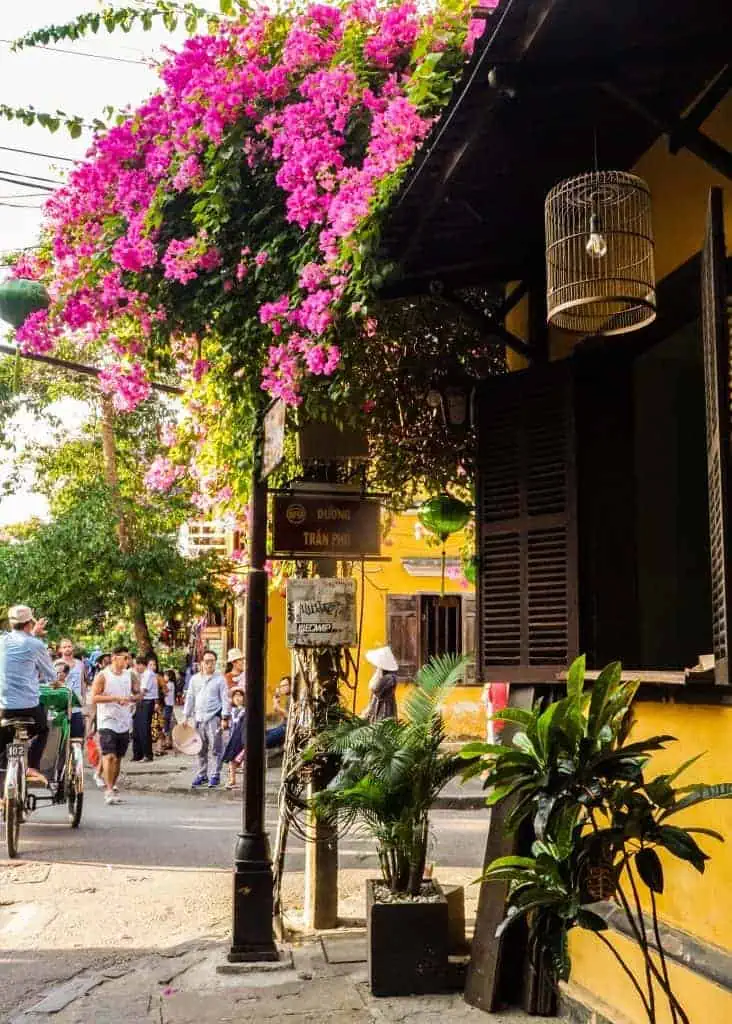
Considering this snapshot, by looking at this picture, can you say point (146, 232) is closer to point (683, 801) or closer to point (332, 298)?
point (332, 298)

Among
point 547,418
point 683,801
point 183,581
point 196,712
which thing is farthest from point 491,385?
point 183,581

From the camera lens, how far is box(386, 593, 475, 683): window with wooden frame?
63.1 feet

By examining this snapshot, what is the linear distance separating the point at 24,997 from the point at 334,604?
302cm

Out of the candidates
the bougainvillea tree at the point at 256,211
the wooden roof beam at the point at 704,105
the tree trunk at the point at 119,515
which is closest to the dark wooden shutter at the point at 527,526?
the bougainvillea tree at the point at 256,211

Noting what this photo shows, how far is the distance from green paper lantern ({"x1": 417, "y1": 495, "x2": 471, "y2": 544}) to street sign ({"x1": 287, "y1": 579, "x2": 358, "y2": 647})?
33.7 inches

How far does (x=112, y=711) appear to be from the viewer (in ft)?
43.0

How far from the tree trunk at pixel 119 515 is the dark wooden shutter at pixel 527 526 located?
16694 millimetres

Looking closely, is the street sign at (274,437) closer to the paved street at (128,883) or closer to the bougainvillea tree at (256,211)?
the bougainvillea tree at (256,211)

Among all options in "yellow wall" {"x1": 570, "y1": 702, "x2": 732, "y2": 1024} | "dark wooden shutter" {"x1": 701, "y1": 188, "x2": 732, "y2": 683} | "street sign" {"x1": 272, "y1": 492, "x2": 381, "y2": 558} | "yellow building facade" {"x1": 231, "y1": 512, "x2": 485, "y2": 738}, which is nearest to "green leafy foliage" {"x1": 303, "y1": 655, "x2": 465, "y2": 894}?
"yellow wall" {"x1": 570, "y1": 702, "x2": 732, "y2": 1024}

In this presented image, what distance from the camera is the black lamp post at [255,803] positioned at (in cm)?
639

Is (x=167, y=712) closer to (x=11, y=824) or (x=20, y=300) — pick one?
(x=11, y=824)

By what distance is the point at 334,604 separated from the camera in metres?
7.32

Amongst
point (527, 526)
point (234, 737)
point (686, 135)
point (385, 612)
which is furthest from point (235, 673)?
point (686, 135)

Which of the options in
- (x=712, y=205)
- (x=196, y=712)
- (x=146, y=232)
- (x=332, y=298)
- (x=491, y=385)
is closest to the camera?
(x=712, y=205)
